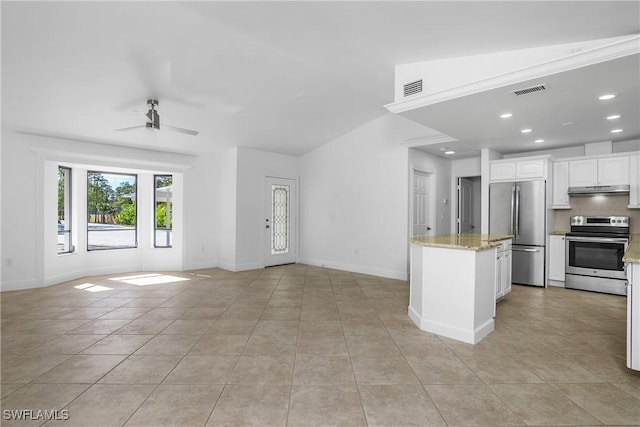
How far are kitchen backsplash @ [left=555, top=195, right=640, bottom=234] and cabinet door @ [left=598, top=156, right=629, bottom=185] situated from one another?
401 mm

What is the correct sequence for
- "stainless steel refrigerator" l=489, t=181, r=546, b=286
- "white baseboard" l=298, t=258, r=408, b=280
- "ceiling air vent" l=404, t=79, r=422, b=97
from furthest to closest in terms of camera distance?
1. "white baseboard" l=298, t=258, r=408, b=280
2. "stainless steel refrigerator" l=489, t=181, r=546, b=286
3. "ceiling air vent" l=404, t=79, r=422, b=97

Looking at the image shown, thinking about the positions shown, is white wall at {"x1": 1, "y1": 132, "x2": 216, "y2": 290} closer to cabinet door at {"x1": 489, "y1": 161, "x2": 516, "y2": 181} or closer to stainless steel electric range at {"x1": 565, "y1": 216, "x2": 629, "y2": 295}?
cabinet door at {"x1": 489, "y1": 161, "x2": 516, "y2": 181}

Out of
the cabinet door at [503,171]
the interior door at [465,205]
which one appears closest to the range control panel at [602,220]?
the cabinet door at [503,171]

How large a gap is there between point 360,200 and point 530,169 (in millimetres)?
2946

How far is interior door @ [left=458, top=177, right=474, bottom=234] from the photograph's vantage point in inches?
279

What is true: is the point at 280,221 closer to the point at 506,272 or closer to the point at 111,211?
the point at 111,211

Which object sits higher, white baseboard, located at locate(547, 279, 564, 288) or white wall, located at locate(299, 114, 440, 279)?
white wall, located at locate(299, 114, 440, 279)

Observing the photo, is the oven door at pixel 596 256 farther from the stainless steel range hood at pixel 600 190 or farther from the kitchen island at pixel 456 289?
the kitchen island at pixel 456 289

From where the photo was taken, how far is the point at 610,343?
301 cm

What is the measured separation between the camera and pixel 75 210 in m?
5.97

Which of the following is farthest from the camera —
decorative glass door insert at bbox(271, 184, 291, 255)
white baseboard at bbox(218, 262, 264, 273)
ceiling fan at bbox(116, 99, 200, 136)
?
decorative glass door insert at bbox(271, 184, 291, 255)

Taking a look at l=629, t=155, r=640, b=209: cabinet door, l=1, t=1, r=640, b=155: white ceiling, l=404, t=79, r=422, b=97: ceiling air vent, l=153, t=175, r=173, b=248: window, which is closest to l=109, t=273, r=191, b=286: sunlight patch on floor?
l=153, t=175, r=173, b=248: window

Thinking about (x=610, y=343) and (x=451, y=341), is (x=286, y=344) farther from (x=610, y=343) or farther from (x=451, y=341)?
(x=610, y=343)

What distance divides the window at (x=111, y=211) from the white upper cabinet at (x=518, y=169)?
7.01m
